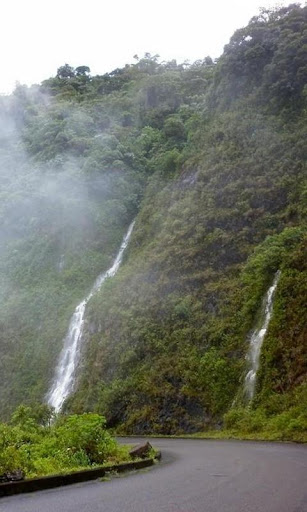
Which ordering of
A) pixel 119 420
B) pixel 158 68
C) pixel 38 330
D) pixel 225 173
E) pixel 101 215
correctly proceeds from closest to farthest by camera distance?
pixel 119 420 → pixel 225 173 → pixel 38 330 → pixel 101 215 → pixel 158 68

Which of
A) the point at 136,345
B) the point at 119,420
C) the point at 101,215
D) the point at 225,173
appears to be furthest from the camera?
the point at 101,215

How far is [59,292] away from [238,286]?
18793 mm

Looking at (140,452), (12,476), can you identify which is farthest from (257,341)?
(12,476)

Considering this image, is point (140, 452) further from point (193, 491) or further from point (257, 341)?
point (257, 341)

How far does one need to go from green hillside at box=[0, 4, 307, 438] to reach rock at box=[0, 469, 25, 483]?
1160cm

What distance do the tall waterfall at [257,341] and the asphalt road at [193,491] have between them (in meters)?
11.1

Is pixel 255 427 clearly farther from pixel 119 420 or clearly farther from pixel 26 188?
pixel 26 188

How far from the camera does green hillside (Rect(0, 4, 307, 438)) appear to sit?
80.7ft

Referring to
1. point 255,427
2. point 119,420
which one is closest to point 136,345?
point 119,420

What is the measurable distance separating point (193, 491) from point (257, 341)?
55.1 feet

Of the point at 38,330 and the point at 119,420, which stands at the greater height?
the point at 38,330

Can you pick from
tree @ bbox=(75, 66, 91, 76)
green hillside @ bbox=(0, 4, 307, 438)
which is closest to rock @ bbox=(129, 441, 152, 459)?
green hillside @ bbox=(0, 4, 307, 438)

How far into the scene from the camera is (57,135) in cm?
5978

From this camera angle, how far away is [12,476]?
8.27 meters
